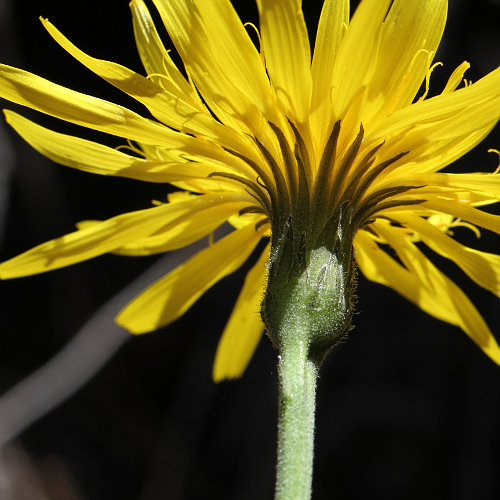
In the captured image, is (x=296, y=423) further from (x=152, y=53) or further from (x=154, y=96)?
(x=152, y=53)

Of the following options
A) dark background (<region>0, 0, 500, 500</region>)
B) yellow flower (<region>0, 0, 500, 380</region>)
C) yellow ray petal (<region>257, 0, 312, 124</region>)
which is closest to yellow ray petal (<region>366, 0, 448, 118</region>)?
yellow flower (<region>0, 0, 500, 380</region>)

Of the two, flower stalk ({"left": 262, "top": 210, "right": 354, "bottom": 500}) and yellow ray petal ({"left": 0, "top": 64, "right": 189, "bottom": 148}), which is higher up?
yellow ray petal ({"left": 0, "top": 64, "right": 189, "bottom": 148})

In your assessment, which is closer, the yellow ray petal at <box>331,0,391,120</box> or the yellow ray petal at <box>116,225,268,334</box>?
the yellow ray petal at <box>331,0,391,120</box>

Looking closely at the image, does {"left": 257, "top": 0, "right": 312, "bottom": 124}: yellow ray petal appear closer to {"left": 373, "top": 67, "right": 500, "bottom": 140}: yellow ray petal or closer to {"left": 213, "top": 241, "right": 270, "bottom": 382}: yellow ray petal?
{"left": 373, "top": 67, "right": 500, "bottom": 140}: yellow ray petal

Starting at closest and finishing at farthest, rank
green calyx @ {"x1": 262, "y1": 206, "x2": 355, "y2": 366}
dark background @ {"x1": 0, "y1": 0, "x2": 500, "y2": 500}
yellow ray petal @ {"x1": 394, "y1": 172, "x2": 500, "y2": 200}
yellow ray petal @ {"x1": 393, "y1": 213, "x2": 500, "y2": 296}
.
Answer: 1. green calyx @ {"x1": 262, "y1": 206, "x2": 355, "y2": 366}
2. yellow ray petal @ {"x1": 394, "y1": 172, "x2": 500, "y2": 200}
3. yellow ray petal @ {"x1": 393, "y1": 213, "x2": 500, "y2": 296}
4. dark background @ {"x1": 0, "y1": 0, "x2": 500, "y2": 500}

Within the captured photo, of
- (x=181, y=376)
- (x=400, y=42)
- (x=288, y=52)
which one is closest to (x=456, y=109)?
(x=400, y=42)

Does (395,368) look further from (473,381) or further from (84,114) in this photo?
(84,114)

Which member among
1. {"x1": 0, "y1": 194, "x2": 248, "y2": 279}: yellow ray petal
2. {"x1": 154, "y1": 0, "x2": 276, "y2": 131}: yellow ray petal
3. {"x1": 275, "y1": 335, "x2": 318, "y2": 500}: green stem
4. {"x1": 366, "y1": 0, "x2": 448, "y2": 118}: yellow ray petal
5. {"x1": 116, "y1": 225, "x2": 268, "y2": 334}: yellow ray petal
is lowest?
{"x1": 275, "y1": 335, "x2": 318, "y2": 500}: green stem
